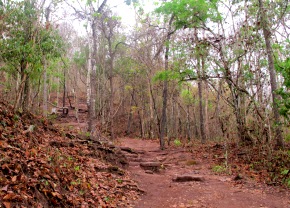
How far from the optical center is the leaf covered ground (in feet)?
12.5

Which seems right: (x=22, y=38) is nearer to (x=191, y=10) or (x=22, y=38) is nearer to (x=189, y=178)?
(x=191, y=10)

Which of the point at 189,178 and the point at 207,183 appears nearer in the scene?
the point at 207,183

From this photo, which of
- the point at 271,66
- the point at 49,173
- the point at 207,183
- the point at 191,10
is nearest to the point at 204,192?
the point at 207,183

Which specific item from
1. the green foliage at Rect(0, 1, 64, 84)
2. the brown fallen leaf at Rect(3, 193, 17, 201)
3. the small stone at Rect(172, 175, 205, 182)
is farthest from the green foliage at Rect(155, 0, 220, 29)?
the brown fallen leaf at Rect(3, 193, 17, 201)

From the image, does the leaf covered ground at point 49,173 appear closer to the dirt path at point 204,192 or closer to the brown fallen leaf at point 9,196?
the brown fallen leaf at point 9,196

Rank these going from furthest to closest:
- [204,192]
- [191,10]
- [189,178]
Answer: [191,10] → [189,178] → [204,192]

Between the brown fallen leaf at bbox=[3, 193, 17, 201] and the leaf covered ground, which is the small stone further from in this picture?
the brown fallen leaf at bbox=[3, 193, 17, 201]

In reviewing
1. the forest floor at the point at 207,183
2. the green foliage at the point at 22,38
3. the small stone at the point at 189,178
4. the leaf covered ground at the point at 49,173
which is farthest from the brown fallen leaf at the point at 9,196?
the small stone at the point at 189,178

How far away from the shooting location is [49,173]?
15.7 feet

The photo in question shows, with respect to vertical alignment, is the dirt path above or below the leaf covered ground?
below

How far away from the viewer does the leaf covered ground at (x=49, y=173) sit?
3.81m

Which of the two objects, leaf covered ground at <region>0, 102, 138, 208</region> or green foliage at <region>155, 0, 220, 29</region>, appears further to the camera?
green foliage at <region>155, 0, 220, 29</region>

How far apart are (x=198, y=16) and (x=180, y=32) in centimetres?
596

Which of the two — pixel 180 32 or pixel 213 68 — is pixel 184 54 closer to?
pixel 213 68
